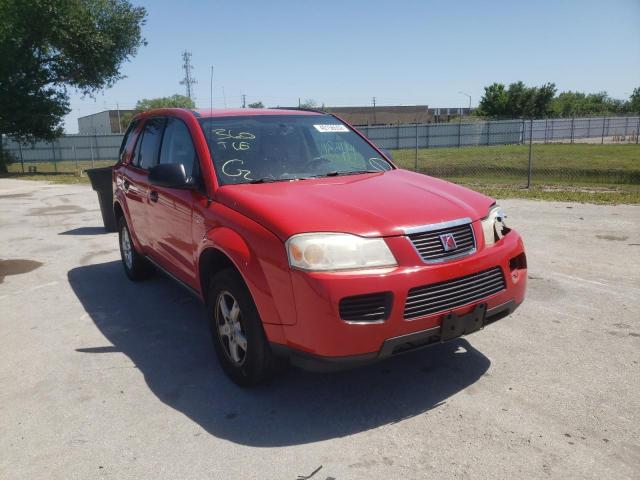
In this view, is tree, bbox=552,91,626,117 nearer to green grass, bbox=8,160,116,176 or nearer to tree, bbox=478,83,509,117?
tree, bbox=478,83,509,117

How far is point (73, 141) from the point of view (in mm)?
35031

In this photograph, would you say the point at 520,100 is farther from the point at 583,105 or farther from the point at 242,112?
the point at 242,112

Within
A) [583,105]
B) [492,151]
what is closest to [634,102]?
[583,105]

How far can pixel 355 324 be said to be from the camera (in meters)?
2.82

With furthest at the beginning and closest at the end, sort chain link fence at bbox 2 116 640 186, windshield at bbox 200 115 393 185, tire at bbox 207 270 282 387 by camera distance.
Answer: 1. chain link fence at bbox 2 116 640 186
2. windshield at bbox 200 115 393 185
3. tire at bbox 207 270 282 387

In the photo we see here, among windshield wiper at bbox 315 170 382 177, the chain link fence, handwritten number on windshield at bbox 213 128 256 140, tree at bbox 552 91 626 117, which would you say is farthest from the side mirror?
tree at bbox 552 91 626 117

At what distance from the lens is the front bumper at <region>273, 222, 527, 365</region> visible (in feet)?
9.22

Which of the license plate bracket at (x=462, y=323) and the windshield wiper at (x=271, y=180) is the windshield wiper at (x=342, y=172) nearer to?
the windshield wiper at (x=271, y=180)

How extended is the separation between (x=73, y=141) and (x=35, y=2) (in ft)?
37.5

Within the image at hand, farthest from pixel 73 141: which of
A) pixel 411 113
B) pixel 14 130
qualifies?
pixel 411 113

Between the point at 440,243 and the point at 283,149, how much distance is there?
1.68m

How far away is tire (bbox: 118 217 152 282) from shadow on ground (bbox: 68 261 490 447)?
1210 millimetres

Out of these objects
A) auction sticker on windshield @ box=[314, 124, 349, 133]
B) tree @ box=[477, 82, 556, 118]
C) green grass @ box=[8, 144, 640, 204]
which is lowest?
green grass @ box=[8, 144, 640, 204]

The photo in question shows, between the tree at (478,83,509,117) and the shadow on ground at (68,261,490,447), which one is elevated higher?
the tree at (478,83,509,117)
